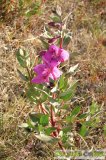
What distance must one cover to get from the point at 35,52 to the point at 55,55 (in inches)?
42.7

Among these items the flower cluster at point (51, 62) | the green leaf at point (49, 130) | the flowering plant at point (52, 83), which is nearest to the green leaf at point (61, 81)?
the flowering plant at point (52, 83)

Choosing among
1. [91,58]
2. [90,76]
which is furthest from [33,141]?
[91,58]

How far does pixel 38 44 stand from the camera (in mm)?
2383

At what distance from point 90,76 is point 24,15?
0.68 meters

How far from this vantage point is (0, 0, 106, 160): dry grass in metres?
1.82

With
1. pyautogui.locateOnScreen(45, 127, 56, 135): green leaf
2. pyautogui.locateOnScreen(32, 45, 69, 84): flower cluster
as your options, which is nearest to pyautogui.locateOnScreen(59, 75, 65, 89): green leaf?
pyautogui.locateOnScreen(32, 45, 69, 84): flower cluster

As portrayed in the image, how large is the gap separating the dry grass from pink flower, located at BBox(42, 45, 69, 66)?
0.88ft

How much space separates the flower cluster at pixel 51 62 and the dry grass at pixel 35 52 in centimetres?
26

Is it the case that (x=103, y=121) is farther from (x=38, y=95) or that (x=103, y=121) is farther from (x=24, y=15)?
(x=24, y=15)

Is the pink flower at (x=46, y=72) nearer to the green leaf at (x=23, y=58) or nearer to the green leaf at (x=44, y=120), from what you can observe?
the green leaf at (x=23, y=58)

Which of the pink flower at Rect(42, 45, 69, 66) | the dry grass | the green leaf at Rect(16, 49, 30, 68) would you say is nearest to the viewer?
the pink flower at Rect(42, 45, 69, 66)

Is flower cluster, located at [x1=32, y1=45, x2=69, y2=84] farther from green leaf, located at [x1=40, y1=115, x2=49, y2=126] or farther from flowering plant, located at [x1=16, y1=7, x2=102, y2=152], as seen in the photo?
green leaf, located at [x1=40, y1=115, x2=49, y2=126]

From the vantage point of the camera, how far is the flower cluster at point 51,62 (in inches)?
49.2

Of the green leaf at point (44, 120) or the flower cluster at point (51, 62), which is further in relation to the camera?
the green leaf at point (44, 120)
